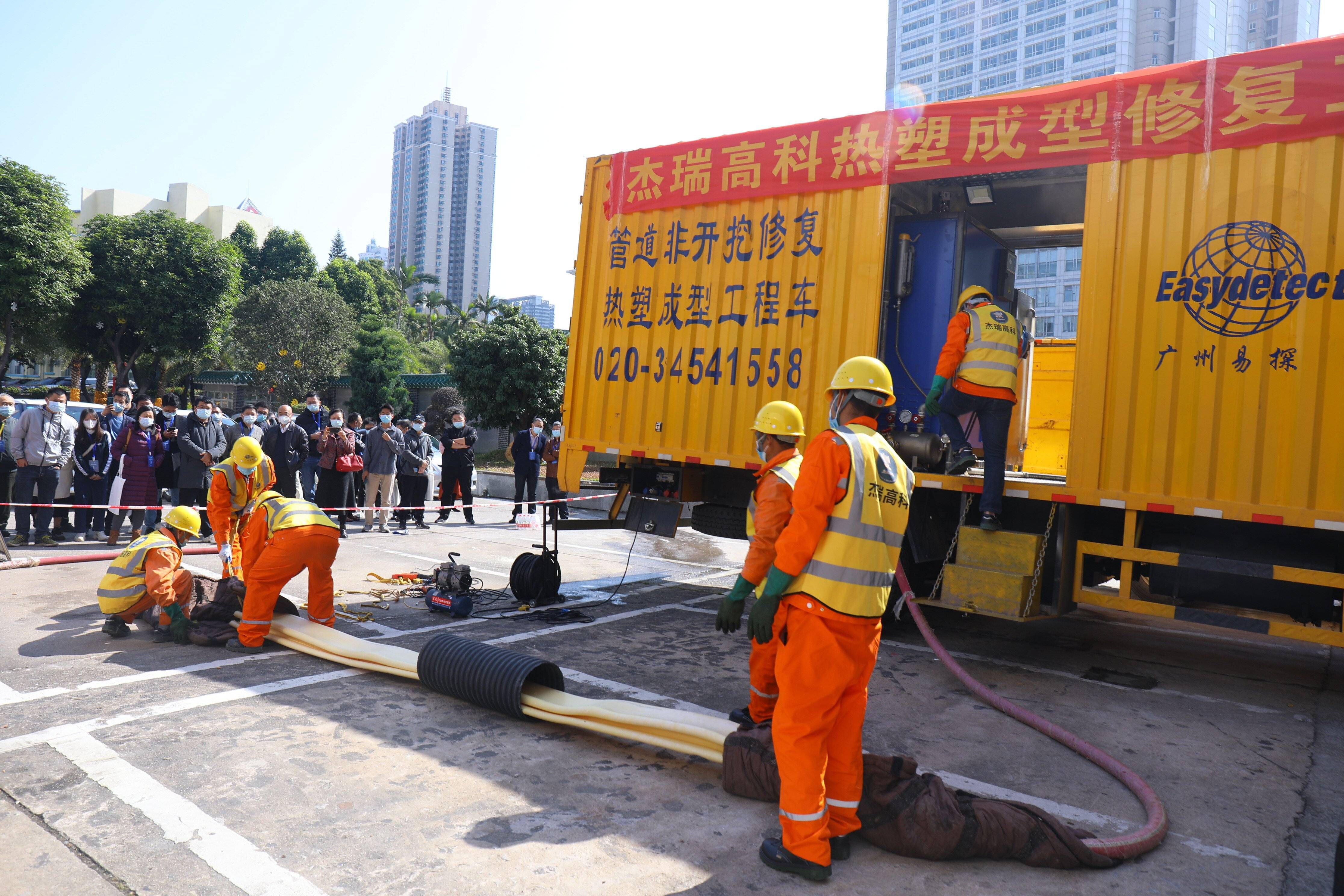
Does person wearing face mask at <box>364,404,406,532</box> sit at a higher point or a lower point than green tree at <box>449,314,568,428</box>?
lower

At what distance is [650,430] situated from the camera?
7.05 m

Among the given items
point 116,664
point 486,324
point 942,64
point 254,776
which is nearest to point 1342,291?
point 254,776

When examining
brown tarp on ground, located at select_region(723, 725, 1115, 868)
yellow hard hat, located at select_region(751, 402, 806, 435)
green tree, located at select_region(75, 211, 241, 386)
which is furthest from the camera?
green tree, located at select_region(75, 211, 241, 386)

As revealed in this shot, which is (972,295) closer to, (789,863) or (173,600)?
(789,863)

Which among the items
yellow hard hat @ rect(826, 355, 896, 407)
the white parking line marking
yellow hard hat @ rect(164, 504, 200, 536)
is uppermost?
yellow hard hat @ rect(826, 355, 896, 407)

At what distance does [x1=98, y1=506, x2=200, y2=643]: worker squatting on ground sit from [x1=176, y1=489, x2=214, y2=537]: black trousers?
4.48m

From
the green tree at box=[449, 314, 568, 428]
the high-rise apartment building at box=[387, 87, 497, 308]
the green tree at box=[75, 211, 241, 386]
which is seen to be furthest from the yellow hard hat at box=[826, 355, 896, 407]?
the high-rise apartment building at box=[387, 87, 497, 308]

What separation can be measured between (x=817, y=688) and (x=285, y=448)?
9490 mm

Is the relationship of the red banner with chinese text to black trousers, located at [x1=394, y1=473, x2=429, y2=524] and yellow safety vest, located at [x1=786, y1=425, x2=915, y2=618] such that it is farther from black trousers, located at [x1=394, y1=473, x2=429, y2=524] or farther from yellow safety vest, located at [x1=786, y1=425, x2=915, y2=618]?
black trousers, located at [x1=394, y1=473, x2=429, y2=524]

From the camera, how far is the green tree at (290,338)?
34500 millimetres

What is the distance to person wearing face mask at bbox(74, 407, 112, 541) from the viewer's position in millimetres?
9477

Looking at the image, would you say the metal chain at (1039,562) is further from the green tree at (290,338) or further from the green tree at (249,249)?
the green tree at (249,249)

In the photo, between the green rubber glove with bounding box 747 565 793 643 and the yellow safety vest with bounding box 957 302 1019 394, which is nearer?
the green rubber glove with bounding box 747 565 793 643

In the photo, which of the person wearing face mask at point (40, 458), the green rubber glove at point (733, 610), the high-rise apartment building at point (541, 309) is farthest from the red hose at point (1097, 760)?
the high-rise apartment building at point (541, 309)
